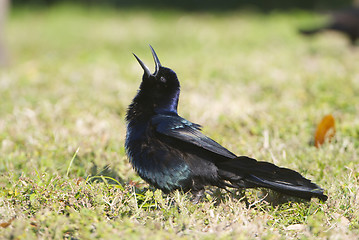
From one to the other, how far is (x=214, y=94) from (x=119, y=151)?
2.02 metres

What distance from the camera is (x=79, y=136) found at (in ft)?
14.5

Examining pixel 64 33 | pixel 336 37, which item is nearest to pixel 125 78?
pixel 336 37

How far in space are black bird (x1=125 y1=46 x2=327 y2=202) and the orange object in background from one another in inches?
57.2

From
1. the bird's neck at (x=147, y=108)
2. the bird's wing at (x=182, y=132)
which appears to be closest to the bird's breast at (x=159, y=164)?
the bird's wing at (x=182, y=132)

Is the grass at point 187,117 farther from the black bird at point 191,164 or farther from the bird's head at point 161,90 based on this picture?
the bird's head at point 161,90

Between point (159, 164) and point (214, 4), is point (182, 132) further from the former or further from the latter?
point (214, 4)

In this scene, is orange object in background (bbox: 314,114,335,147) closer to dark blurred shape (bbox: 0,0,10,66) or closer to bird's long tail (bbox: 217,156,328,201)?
bird's long tail (bbox: 217,156,328,201)

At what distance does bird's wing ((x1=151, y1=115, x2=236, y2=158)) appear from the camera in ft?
9.17

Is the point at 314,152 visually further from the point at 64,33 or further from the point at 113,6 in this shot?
the point at 113,6

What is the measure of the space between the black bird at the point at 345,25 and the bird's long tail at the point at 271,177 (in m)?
5.52

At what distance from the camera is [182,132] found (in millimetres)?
2836

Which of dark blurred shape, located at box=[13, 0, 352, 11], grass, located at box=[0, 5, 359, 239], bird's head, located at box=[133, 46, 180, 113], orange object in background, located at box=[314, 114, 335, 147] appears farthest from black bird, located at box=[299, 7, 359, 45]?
dark blurred shape, located at box=[13, 0, 352, 11]

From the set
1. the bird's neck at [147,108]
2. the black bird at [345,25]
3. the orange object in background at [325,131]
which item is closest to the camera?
the bird's neck at [147,108]

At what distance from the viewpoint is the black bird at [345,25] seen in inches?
310
